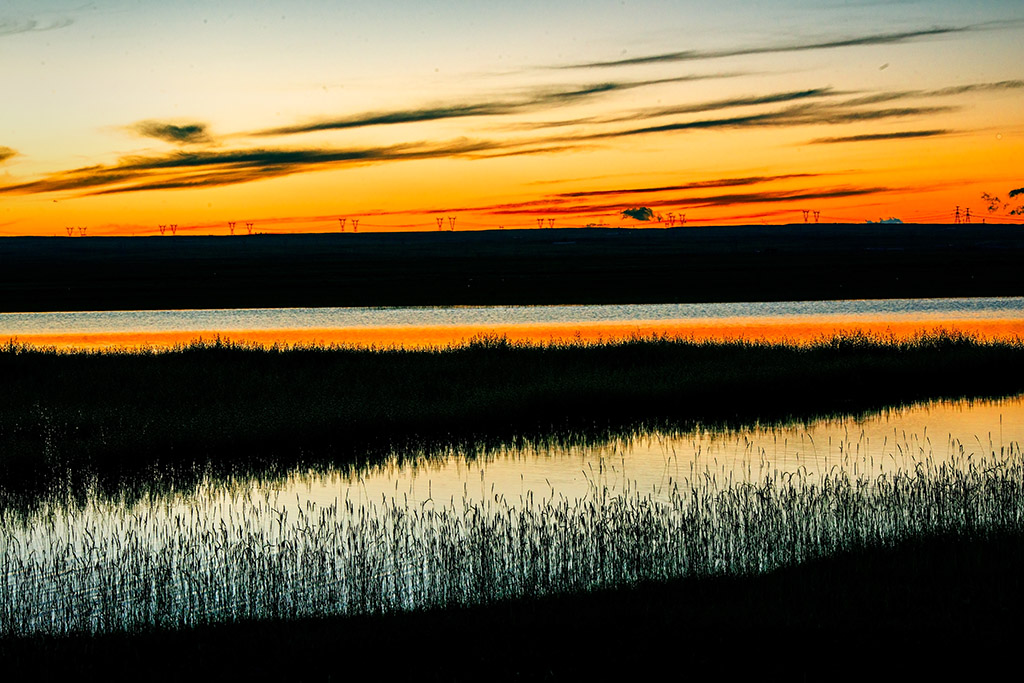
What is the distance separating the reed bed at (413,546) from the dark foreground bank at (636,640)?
28.5 inches

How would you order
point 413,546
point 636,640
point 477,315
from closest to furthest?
1. point 636,640
2. point 413,546
3. point 477,315

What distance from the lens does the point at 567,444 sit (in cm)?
2209

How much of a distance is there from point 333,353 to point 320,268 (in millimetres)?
100659

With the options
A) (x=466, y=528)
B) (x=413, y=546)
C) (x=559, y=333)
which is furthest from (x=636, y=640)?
(x=559, y=333)

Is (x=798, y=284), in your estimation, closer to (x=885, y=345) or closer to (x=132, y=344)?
(x=885, y=345)

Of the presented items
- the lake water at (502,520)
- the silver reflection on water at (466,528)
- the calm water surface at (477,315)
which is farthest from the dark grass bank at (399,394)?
the calm water surface at (477,315)

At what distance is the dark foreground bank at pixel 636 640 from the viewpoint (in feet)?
29.7

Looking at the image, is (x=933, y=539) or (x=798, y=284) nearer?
(x=933, y=539)

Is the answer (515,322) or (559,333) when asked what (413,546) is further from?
(515,322)

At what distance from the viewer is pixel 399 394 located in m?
27.0

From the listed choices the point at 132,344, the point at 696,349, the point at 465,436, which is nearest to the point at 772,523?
the point at 465,436

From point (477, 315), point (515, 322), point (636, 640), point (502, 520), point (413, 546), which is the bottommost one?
point (636, 640)

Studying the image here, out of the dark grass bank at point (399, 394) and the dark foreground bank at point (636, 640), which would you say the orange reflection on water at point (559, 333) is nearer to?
the dark grass bank at point (399, 394)

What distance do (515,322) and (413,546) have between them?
4334 cm
